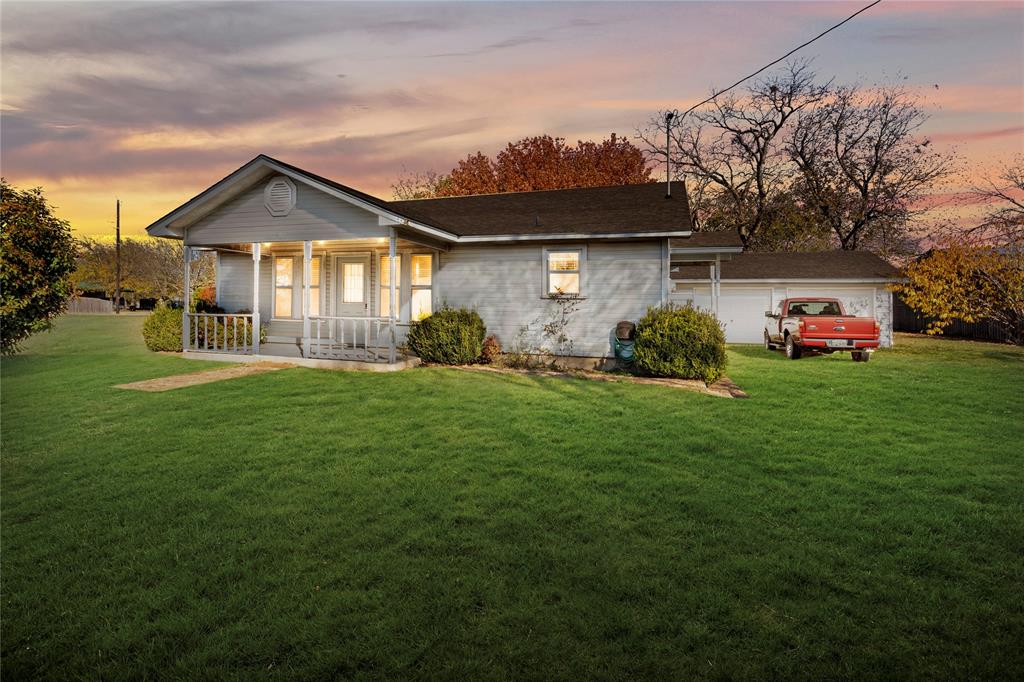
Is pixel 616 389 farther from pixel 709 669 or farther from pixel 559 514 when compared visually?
pixel 709 669

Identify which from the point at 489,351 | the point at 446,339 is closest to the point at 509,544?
the point at 446,339

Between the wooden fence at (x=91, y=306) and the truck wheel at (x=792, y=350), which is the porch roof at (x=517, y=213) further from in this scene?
the wooden fence at (x=91, y=306)

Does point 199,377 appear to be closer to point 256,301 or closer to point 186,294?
point 256,301

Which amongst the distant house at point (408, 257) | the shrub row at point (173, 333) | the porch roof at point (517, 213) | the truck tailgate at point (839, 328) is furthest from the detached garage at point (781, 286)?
the shrub row at point (173, 333)

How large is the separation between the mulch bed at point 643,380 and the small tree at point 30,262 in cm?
800

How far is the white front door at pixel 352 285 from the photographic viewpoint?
15930mm

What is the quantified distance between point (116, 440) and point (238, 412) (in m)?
1.74

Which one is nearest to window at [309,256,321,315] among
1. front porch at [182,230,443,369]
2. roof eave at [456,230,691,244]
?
front porch at [182,230,443,369]

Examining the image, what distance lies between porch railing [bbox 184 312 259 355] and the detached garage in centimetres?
1586

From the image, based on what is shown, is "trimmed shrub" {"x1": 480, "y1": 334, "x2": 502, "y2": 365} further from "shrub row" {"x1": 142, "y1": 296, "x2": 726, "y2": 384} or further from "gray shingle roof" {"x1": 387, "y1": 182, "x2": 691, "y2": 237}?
"gray shingle roof" {"x1": 387, "y1": 182, "x2": 691, "y2": 237}

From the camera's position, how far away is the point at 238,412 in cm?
840

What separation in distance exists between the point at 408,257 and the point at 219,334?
6361mm

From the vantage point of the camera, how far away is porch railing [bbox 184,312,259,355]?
14977 millimetres

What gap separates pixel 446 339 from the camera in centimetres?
1328
